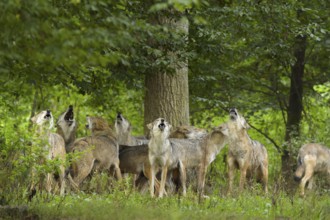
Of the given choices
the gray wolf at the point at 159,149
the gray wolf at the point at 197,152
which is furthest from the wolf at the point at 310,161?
the gray wolf at the point at 159,149

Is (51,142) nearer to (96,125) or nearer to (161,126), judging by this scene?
(161,126)

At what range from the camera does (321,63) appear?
983 inches

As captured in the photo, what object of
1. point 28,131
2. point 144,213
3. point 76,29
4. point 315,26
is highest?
point 315,26

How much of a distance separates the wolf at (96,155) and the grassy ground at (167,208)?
1.47 meters

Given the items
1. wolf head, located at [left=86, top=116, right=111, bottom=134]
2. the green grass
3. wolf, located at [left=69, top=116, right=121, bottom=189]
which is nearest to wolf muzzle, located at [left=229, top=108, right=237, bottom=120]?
wolf, located at [left=69, top=116, right=121, bottom=189]

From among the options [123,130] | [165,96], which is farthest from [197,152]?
[123,130]

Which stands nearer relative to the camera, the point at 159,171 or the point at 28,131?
the point at 28,131

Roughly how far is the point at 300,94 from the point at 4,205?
50.4 ft

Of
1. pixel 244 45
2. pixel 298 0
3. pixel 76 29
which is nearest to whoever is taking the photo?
pixel 76 29

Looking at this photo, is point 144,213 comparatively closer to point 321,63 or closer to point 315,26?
point 315,26

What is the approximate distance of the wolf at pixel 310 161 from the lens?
17797 mm

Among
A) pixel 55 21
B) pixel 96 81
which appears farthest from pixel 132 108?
pixel 55 21

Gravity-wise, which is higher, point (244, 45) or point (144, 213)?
point (244, 45)

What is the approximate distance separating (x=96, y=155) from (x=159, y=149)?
1.59 m
